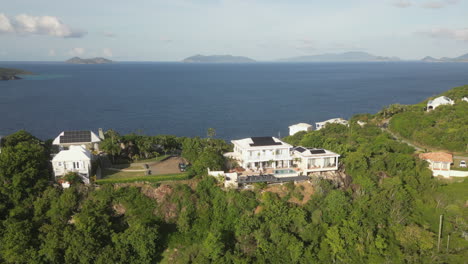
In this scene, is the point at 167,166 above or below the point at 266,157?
below

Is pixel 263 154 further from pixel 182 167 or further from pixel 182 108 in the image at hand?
pixel 182 108

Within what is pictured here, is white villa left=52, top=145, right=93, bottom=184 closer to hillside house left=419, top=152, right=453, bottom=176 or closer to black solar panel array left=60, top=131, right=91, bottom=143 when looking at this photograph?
black solar panel array left=60, top=131, right=91, bottom=143

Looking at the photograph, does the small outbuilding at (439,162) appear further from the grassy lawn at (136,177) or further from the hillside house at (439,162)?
the grassy lawn at (136,177)

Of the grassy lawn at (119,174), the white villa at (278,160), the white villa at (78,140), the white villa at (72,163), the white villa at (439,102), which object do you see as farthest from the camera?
the white villa at (439,102)

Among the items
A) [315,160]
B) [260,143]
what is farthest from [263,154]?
[315,160]

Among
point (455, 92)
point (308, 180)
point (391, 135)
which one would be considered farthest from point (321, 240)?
point (455, 92)

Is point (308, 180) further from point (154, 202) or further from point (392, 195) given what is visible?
point (154, 202)

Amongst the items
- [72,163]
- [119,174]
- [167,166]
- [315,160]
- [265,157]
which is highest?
[72,163]

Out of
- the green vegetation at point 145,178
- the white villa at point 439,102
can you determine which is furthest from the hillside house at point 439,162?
the green vegetation at point 145,178
